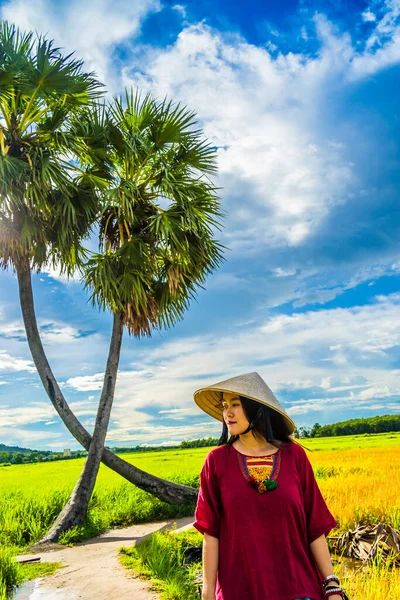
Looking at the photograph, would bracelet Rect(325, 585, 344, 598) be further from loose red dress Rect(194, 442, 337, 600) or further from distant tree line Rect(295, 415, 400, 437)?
distant tree line Rect(295, 415, 400, 437)

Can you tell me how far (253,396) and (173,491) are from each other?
10602 mm

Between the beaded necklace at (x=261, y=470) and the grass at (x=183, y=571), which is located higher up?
the beaded necklace at (x=261, y=470)

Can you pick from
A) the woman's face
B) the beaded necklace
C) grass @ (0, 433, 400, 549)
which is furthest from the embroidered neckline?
grass @ (0, 433, 400, 549)

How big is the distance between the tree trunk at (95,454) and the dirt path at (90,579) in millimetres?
1329

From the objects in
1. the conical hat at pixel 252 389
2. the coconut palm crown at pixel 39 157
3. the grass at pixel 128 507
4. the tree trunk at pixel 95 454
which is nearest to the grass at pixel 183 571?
the grass at pixel 128 507

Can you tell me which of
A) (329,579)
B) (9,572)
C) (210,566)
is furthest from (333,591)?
(9,572)

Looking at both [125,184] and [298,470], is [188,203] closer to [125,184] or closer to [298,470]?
[125,184]

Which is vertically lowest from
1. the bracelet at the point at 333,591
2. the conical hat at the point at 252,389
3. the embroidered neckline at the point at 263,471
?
the bracelet at the point at 333,591

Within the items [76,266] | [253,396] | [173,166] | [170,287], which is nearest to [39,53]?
[173,166]

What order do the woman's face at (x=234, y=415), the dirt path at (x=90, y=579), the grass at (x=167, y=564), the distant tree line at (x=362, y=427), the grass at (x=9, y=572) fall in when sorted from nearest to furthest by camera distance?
1. the woman's face at (x=234, y=415)
2. the grass at (x=167, y=564)
3. the dirt path at (x=90, y=579)
4. the grass at (x=9, y=572)
5. the distant tree line at (x=362, y=427)

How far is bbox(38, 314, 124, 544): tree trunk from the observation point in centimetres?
1103

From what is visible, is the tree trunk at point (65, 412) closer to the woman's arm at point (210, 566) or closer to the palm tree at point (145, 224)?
the palm tree at point (145, 224)

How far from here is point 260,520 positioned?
287cm

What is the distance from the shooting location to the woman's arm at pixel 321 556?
2.94 metres
